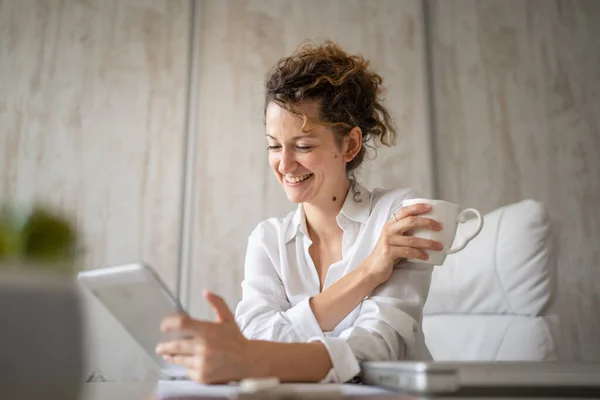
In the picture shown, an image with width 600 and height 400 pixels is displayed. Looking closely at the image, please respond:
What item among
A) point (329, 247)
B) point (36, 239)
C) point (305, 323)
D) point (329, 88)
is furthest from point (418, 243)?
point (36, 239)

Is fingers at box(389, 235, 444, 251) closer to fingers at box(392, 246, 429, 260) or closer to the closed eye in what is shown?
fingers at box(392, 246, 429, 260)

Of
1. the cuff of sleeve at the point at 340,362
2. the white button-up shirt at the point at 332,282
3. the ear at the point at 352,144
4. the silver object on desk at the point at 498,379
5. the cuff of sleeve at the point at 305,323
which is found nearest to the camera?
the silver object on desk at the point at 498,379

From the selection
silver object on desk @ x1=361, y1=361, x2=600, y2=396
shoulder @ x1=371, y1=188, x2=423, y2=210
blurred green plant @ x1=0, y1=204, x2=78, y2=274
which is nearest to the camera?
blurred green plant @ x1=0, y1=204, x2=78, y2=274

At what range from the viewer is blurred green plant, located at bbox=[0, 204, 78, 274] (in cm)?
21

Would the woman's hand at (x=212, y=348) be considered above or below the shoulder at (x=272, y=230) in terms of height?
below

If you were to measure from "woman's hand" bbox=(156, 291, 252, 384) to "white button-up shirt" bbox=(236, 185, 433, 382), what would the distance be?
0.14 m

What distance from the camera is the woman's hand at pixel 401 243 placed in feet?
3.18

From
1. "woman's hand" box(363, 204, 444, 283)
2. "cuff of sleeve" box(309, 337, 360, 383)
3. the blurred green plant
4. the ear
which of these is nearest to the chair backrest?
the ear

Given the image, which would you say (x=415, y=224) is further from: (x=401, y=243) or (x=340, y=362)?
(x=340, y=362)

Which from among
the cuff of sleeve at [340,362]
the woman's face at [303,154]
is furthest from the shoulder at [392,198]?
the cuff of sleeve at [340,362]

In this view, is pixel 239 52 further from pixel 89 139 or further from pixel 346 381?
pixel 346 381

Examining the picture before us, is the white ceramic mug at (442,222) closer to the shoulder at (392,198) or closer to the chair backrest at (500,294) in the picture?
the shoulder at (392,198)

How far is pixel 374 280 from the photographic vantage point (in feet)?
3.50

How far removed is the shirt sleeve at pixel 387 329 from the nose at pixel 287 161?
0.36m
